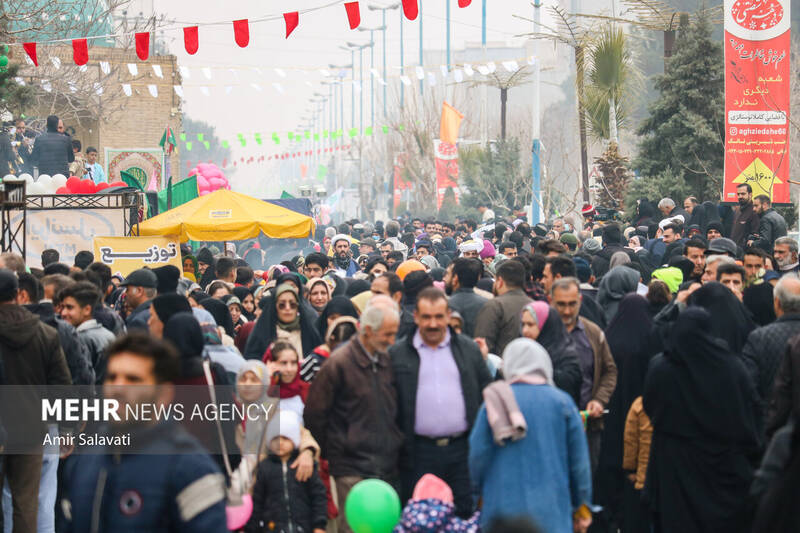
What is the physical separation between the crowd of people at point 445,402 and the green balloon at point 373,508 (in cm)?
9

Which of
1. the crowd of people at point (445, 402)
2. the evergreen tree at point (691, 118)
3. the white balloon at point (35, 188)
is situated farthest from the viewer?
the evergreen tree at point (691, 118)

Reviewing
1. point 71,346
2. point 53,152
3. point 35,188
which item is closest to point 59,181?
point 35,188

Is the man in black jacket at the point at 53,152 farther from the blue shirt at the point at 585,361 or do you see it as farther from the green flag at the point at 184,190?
the blue shirt at the point at 585,361

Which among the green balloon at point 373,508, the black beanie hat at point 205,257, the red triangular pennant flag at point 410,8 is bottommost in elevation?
the green balloon at point 373,508

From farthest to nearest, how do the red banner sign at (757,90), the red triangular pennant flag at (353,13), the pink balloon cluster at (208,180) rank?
the pink balloon cluster at (208,180) < the red triangular pennant flag at (353,13) < the red banner sign at (757,90)

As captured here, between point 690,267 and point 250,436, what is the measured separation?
5083 millimetres

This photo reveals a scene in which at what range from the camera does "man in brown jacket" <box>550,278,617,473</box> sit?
7.00 metres

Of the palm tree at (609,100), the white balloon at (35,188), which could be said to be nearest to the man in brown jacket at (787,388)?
the white balloon at (35,188)

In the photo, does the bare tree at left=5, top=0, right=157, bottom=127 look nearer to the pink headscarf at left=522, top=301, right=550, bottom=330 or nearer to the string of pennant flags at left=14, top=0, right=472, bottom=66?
the string of pennant flags at left=14, top=0, right=472, bottom=66

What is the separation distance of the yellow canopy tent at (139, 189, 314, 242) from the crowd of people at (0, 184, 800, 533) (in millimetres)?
5803

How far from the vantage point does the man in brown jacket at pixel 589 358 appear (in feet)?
23.0

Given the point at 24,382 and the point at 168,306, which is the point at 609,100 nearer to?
the point at 168,306

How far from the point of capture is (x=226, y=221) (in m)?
15.4

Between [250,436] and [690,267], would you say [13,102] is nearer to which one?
[690,267]
